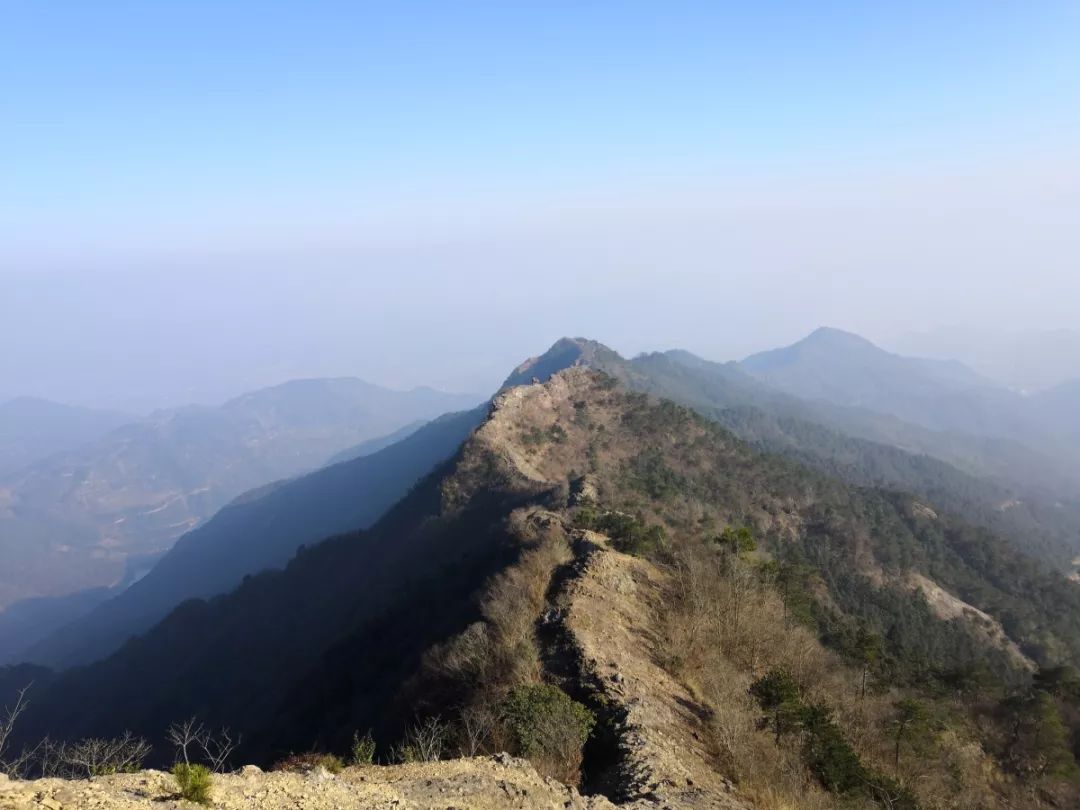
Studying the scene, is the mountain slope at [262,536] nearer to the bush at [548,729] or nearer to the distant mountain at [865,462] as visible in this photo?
the distant mountain at [865,462]

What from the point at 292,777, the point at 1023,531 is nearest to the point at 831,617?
the point at 292,777

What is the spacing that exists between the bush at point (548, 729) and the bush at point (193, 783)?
8.93 metres

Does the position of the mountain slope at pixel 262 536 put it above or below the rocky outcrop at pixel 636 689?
below

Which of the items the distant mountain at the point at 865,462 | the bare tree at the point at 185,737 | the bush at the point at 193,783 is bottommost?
the distant mountain at the point at 865,462

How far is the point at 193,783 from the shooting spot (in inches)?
437

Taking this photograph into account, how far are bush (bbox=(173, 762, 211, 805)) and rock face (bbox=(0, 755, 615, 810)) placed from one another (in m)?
0.16

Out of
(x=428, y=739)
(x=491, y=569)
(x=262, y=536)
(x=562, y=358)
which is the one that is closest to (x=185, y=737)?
(x=428, y=739)

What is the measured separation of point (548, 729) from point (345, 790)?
268 inches

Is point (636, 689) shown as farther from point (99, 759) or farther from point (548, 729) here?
point (99, 759)

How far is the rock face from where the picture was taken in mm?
10164

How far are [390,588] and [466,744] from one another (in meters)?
32.9

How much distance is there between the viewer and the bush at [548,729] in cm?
1798

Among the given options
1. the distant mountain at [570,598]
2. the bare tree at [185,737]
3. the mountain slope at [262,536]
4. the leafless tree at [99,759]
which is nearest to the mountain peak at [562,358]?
the mountain slope at [262,536]

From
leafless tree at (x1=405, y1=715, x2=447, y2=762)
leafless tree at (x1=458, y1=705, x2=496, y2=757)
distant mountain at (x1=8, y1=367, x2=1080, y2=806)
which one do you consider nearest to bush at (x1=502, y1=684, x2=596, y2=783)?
leafless tree at (x1=458, y1=705, x2=496, y2=757)
